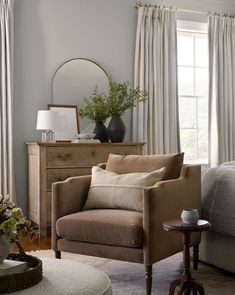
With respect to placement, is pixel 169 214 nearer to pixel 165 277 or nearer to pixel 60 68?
pixel 165 277

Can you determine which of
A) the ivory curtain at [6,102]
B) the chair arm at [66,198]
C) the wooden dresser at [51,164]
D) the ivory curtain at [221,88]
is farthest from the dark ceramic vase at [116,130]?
the chair arm at [66,198]

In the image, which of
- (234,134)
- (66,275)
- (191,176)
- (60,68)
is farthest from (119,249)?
(234,134)

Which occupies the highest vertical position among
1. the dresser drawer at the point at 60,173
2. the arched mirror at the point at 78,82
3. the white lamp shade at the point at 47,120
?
the arched mirror at the point at 78,82

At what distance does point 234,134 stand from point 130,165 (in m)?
3.34

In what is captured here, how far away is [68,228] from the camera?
10.7 ft

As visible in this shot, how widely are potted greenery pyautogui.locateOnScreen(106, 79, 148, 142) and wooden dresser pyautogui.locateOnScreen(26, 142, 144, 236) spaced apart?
19cm

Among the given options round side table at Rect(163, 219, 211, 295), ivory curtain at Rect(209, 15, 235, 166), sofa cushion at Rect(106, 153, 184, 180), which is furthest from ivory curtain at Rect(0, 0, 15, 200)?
round side table at Rect(163, 219, 211, 295)

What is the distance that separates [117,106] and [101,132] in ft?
1.14

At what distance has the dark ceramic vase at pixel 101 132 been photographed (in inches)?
208

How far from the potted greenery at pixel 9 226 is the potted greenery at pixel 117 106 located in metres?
3.30

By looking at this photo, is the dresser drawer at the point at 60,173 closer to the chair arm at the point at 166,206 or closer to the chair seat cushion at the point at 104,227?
the chair seat cushion at the point at 104,227

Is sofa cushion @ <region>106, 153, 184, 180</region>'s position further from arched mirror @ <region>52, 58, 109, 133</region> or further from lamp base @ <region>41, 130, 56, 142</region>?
arched mirror @ <region>52, 58, 109, 133</region>

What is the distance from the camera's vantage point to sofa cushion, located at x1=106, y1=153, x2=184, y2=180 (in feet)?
11.4

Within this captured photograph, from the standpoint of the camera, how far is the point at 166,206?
3.07 meters
